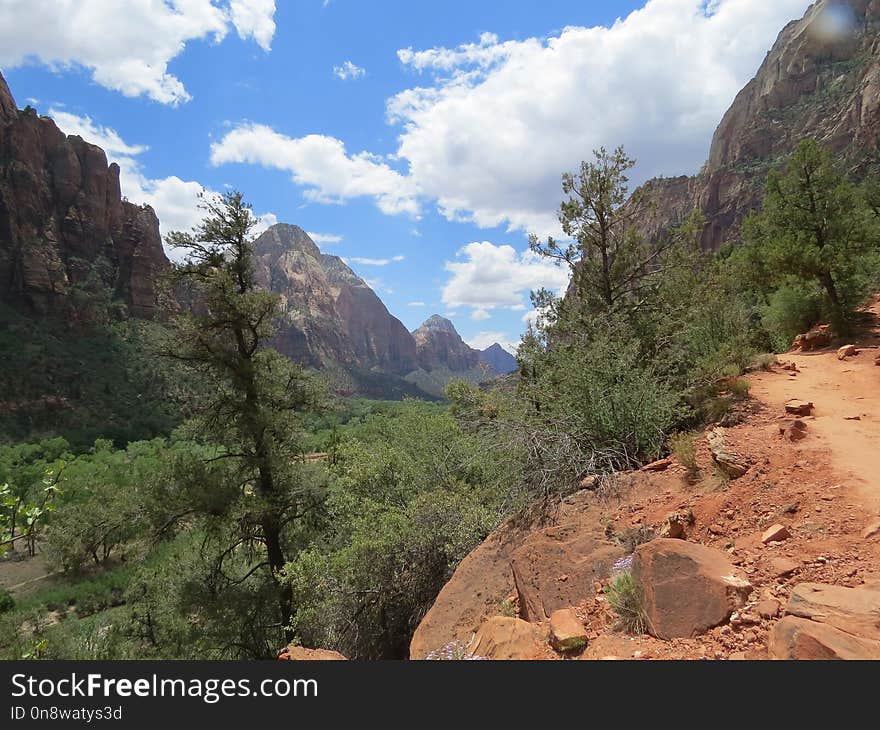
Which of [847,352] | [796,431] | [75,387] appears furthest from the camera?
[75,387]

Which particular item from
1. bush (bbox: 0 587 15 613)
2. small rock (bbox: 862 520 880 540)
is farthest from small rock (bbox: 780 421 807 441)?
bush (bbox: 0 587 15 613)

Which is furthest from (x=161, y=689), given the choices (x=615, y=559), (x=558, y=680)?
(x=615, y=559)

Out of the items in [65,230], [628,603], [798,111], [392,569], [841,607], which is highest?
[798,111]

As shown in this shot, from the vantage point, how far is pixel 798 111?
8344 cm

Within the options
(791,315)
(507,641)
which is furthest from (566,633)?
(791,315)

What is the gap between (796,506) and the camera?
12.6 feet

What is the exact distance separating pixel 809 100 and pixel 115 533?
11799 centimetres

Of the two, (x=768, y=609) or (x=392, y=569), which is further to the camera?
(x=392, y=569)

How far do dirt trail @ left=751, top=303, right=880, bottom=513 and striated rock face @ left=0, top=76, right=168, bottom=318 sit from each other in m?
73.7

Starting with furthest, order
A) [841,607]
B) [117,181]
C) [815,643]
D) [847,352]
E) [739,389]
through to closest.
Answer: [117,181] → [847,352] → [739,389] → [841,607] → [815,643]

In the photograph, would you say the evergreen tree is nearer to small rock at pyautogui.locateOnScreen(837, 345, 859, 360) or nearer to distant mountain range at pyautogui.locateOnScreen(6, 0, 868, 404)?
small rock at pyautogui.locateOnScreen(837, 345, 859, 360)

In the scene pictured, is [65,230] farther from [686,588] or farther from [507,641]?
[686,588]

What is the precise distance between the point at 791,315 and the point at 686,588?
16.8 m

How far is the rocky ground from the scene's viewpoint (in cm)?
254
